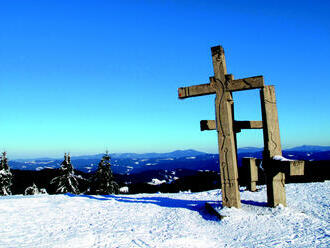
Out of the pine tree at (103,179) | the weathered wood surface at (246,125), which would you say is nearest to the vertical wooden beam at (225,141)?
the weathered wood surface at (246,125)

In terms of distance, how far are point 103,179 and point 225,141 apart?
2340cm

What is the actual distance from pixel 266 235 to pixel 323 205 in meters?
3.39

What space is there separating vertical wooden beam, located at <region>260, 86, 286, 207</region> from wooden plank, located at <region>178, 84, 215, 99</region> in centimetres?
163

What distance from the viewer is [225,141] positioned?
23.5ft

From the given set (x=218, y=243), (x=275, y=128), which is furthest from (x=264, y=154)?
(x=218, y=243)

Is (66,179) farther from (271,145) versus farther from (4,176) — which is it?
(271,145)

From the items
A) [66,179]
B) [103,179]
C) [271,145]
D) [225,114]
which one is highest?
[225,114]

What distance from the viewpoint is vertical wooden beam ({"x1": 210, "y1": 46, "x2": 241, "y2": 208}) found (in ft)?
23.1

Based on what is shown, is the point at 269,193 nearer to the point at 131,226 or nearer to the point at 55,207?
the point at 131,226

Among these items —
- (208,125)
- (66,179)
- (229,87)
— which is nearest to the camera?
(229,87)

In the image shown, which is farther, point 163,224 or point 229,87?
point 229,87

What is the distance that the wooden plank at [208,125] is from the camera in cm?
742

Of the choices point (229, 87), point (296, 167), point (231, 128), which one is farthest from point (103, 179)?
point (296, 167)

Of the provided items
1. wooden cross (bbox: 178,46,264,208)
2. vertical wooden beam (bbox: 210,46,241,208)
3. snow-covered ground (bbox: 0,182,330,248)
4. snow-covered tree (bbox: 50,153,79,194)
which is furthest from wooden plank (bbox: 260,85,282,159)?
snow-covered tree (bbox: 50,153,79,194)
